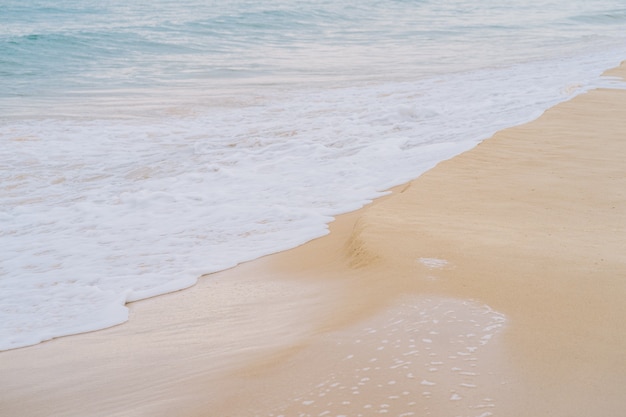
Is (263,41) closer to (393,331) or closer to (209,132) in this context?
(209,132)

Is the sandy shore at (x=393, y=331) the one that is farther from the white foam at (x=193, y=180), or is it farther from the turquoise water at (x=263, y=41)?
the turquoise water at (x=263, y=41)

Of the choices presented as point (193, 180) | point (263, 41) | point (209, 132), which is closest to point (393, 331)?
point (193, 180)

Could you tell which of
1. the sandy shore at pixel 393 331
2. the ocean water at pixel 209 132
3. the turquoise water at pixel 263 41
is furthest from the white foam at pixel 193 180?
the turquoise water at pixel 263 41

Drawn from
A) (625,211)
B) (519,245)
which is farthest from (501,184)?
(519,245)

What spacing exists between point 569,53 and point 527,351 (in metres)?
15.4

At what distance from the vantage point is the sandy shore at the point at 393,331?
8.26 ft

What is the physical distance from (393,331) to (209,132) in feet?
22.0

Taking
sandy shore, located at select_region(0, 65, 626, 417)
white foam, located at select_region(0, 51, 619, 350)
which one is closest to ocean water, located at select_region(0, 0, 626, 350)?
white foam, located at select_region(0, 51, 619, 350)

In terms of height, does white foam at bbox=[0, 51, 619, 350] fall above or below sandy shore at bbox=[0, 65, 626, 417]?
below

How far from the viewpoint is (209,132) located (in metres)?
9.24

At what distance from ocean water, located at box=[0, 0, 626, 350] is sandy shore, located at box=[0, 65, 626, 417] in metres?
0.43

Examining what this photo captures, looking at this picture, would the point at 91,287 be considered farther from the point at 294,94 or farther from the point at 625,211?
the point at 294,94

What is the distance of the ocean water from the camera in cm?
464

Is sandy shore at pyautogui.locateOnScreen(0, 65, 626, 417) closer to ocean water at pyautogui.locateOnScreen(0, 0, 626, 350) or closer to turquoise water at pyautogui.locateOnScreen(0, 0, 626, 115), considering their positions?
ocean water at pyautogui.locateOnScreen(0, 0, 626, 350)
